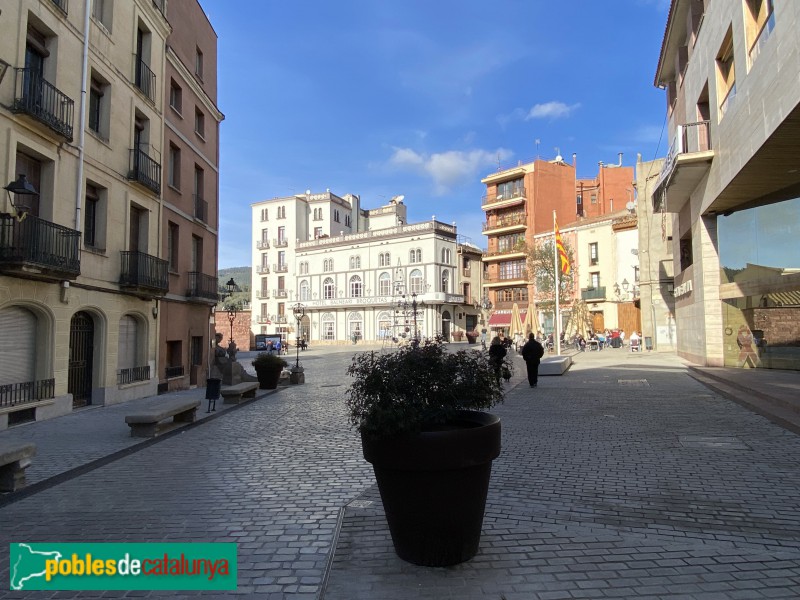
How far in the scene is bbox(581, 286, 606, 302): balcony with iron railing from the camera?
45438mm

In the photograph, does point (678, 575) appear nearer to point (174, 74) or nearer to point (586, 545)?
point (586, 545)

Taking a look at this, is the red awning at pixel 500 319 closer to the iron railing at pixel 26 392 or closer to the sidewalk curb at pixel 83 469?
the sidewalk curb at pixel 83 469

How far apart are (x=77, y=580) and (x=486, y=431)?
2.90m

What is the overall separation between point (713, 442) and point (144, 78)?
1651cm

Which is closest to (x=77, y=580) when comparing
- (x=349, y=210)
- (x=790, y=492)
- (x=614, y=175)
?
(x=790, y=492)

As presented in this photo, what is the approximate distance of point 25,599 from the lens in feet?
10.7

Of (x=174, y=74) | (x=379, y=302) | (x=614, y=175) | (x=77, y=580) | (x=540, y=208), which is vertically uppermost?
(x=614, y=175)

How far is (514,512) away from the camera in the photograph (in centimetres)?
466

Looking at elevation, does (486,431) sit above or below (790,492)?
above

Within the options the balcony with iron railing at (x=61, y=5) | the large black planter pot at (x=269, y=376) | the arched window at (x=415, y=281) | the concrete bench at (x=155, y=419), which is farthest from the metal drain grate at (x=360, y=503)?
the arched window at (x=415, y=281)

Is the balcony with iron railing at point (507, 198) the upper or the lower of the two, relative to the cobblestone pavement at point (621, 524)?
upper

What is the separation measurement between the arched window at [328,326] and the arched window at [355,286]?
3.98 metres

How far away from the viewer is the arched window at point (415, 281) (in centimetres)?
6047

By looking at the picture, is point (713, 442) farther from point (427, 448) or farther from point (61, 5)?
point (61, 5)
